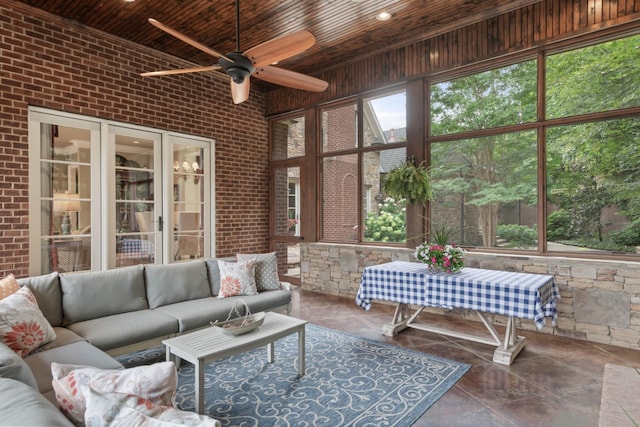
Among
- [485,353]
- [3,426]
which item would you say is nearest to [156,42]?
[3,426]

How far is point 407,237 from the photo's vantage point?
5082mm

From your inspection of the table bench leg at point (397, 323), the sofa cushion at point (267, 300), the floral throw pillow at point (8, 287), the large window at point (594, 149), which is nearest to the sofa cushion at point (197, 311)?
the sofa cushion at point (267, 300)

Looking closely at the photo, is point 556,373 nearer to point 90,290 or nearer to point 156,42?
point 90,290

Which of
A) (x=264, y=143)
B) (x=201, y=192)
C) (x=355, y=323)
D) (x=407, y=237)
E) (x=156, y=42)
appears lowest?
(x=355, y=323)

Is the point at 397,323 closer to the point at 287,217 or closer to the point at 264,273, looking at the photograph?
the point at 264,273

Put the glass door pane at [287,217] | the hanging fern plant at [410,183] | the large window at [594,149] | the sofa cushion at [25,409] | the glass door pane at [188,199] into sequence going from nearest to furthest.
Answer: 1. the sofa cushion at [25,409]
2. the large window at [594,149]
3. the hanging fern plant at [410,183]
4. the glass door pane at [188,199]
5. the glass door pane at [287,217]

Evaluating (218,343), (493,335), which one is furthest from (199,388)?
(493,335)

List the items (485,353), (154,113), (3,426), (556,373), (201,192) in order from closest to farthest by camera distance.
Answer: (3,426) < (556,373) < (485,353) < (154,113) < (201,192)

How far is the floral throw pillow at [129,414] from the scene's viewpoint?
99 centimetres

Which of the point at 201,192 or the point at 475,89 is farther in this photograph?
the point at 201,192

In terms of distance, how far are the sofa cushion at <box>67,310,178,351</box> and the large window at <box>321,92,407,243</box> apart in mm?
3266

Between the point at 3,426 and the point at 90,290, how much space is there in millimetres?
2501

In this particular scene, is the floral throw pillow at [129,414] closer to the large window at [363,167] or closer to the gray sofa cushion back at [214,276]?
the gray sofa cushion back at [214,276]

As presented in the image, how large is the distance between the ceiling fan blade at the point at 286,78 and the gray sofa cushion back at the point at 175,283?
2083 mm
